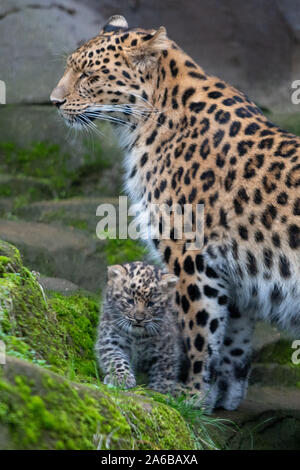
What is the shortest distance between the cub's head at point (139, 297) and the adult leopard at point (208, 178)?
213mm

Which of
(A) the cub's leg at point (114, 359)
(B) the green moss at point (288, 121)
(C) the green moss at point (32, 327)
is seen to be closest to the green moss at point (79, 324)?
(C) the green moss at point (32, 327)

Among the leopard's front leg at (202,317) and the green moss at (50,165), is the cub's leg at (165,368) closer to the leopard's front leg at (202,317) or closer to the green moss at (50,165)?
the leopard's front leg at (202,317)

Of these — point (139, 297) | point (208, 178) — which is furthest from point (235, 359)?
point (208, 178)

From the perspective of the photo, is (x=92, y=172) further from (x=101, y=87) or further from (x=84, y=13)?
(x=101, y=87)

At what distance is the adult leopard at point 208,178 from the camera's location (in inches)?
275

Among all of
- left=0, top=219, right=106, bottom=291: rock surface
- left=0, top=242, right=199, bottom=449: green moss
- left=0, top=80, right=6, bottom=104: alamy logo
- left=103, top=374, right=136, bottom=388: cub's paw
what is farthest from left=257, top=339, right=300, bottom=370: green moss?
left=0, top=80, right=6, bottom=104: alamy logo

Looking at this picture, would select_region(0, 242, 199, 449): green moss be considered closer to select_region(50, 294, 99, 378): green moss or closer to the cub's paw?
select_region(50, 294, 99, 378): green moss

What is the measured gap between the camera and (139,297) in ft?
23.2

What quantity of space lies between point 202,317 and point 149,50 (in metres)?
2.73

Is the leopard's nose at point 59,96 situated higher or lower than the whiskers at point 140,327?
higher

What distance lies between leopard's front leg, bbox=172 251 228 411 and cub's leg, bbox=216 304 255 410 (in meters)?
0.57

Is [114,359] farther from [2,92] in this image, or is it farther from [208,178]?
[2,92]

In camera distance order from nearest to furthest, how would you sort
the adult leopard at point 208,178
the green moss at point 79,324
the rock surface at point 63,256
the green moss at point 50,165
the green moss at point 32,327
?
the green moss at point 32,327
the adult leopard at point 208,178
the green moss at point 79,324
the rock surface at point 63,256
the green moss at point 50,165

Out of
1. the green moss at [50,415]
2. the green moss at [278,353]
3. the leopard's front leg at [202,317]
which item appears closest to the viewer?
the green moss at [50,415]
